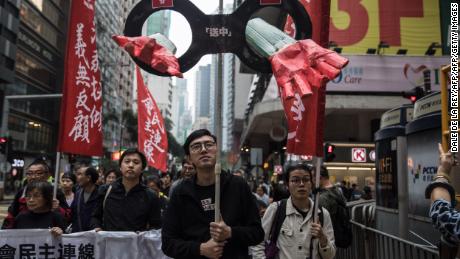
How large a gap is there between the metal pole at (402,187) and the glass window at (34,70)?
4230cm

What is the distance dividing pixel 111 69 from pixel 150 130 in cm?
7132

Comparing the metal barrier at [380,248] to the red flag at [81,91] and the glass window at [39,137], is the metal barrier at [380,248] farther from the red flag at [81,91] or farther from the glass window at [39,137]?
the glass window at [39,137]

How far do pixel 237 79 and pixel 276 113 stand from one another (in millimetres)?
52105

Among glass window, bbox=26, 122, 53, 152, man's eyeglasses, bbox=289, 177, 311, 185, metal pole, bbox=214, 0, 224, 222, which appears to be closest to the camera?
metal pole, bbox=214, 0, 224, 222

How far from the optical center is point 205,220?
2984 mm

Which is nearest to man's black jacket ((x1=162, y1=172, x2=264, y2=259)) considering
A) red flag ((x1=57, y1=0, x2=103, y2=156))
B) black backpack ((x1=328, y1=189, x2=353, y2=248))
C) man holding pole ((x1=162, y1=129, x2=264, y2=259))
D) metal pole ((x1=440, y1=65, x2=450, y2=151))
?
man holding pole ((x1=162, y1=129, x2=264, y2=259))

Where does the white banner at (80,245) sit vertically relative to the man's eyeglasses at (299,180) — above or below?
below

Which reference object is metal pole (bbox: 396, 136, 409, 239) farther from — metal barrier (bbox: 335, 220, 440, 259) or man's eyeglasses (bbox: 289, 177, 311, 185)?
man's eyeglasses (bbox: 289, 177, 311, 185)

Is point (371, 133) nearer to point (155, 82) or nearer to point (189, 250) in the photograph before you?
point (189, 250)

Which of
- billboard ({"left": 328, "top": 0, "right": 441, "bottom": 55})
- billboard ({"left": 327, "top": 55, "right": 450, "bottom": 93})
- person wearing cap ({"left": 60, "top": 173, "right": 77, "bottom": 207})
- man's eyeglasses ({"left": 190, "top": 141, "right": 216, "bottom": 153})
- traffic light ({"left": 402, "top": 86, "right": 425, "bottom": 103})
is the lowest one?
person wearing cap ({"left": 60, "top": 173, "right": 77, "bottom": 207})

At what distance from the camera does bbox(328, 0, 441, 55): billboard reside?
2419cm

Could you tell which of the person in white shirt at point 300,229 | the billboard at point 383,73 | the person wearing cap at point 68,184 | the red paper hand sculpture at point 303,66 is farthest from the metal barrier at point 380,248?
the billboard at point 383,73

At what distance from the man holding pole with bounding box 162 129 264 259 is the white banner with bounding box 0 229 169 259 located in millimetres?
1952

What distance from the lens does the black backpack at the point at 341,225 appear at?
4699 mm
